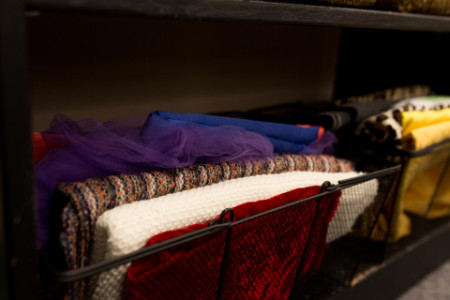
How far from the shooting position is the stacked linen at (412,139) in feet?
2.26

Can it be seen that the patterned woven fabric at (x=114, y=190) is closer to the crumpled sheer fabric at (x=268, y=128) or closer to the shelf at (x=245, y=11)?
the crumpled sheer fabric at (x=268, y=128)

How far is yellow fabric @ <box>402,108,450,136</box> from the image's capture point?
27.4 inches

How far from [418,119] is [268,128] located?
0.33 metres

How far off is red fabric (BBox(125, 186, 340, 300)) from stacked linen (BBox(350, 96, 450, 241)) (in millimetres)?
224

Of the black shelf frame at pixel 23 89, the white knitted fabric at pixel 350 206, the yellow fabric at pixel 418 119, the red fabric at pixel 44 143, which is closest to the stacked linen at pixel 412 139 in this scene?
the yellow fabric at pixel 418 119

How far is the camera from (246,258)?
0.48 metres

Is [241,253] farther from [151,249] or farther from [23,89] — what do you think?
[23,89]

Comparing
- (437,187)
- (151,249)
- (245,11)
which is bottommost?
(437,187)

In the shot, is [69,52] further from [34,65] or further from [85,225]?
[85,225]

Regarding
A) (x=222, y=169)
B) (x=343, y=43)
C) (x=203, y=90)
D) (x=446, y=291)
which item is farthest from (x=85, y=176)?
(x=446, y=291)

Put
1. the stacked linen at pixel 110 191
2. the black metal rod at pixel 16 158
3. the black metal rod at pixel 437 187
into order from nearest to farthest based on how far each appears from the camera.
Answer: the black metal rod at pixel 16 158 < the stacked linen at pixel 110 191 < the black metal rod at pixel 437 187

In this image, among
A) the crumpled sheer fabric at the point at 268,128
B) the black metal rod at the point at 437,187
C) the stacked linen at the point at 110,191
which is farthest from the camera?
the black metal rod at the point at 437,187

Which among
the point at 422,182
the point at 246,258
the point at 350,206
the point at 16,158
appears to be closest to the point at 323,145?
the point at 350,206

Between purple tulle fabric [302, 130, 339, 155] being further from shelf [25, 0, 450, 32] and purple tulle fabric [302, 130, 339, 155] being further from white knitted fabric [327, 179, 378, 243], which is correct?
shelf [25, 0, 450, 32]
